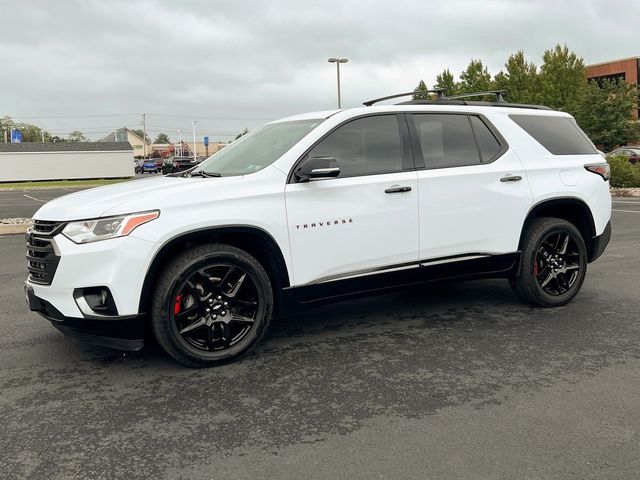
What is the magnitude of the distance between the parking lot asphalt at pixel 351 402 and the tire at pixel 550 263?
0.75ft

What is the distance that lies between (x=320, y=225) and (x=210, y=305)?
3.17ft

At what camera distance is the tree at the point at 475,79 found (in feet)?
161

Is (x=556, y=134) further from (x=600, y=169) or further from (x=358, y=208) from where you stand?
(x=358, y=208)

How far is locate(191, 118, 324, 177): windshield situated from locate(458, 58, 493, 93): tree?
155 feet

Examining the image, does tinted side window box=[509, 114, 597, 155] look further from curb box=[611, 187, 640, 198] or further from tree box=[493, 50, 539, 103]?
tree box=[493, 50, 539, 103]

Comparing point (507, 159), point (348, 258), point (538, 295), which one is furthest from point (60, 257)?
point (538, 295)

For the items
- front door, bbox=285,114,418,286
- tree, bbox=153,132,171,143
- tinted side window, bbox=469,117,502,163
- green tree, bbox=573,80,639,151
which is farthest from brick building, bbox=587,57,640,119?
tree, bbox=153,132,171,143

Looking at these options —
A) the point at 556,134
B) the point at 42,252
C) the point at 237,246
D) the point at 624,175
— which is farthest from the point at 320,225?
the point at 624,175

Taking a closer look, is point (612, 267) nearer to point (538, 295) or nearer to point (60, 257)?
point (538, 295)

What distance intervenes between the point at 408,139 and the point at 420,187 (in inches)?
17.2

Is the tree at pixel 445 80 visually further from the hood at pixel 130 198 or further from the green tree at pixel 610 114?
the hood at pixel 130 198

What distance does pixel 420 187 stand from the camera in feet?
14.9

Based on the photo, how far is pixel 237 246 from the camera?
4117mm

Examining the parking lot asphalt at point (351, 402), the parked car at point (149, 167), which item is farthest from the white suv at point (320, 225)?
the parked car at point (149, 167)
